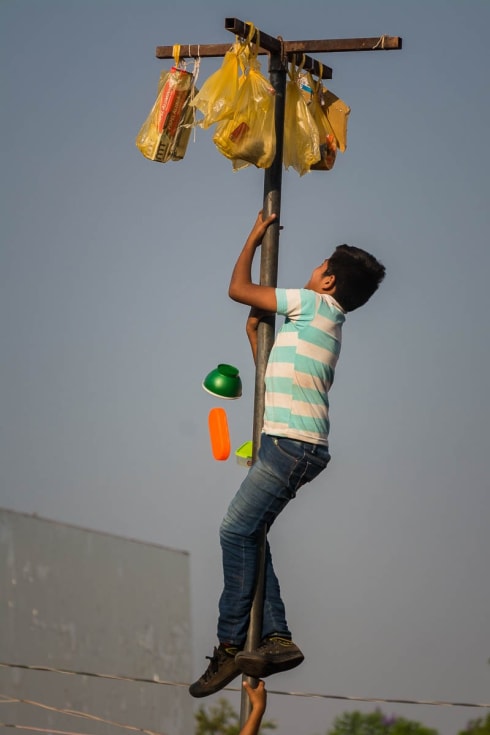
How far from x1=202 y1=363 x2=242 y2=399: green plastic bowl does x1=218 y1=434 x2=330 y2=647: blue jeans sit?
0.52 metres

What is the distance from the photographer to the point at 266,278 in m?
5.70

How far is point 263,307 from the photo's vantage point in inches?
215

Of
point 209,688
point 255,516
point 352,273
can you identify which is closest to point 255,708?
point 209,688

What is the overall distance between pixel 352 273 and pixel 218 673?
64.7 inches

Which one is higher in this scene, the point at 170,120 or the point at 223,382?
the point at 170,120

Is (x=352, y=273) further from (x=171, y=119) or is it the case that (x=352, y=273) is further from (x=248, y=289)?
(x=171, y=119)

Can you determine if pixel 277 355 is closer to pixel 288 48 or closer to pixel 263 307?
pixel 263 307

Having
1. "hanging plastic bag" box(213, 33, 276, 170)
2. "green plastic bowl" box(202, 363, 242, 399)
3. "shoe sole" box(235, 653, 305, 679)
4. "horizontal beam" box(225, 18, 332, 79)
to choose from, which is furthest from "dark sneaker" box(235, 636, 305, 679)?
"horizontal beam" box(225, 18, 332, 79)

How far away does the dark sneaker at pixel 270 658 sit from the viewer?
5.52 metres

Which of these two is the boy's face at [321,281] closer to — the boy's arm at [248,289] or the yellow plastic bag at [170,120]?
the boy's arm at [248,289]

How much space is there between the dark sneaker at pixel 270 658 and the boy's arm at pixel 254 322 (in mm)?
1114

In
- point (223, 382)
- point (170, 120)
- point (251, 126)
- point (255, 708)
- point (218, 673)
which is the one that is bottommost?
point (255, 708)

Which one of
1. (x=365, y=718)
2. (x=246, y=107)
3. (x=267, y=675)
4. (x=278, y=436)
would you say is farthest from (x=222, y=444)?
(x=365, y=718)

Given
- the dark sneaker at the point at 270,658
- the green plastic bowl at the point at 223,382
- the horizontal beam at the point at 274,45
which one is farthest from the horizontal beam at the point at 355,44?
the dark sneaker at the point at 270,658
